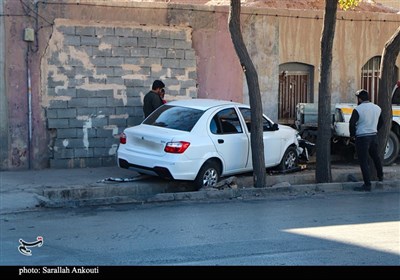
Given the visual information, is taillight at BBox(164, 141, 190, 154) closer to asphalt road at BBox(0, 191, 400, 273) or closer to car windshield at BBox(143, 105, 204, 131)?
car windshield at BBox(143, 105, 204, 131)

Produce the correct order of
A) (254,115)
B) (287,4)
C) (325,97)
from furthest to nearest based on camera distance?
(287,4) < (325,97) < (254,115)

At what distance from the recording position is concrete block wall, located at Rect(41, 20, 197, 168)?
13984mm

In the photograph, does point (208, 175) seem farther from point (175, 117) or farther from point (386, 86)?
point (386, 86)

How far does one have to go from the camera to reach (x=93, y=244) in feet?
26.0

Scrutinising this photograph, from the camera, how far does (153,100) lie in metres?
13.7

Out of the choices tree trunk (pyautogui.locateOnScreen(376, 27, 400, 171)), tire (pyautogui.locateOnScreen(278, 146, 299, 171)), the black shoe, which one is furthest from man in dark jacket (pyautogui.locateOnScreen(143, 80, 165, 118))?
tree trunk (pyautogui.locateOnScreen(376, 27, 400, 171))

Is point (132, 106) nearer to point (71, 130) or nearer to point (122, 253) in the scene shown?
point (71, 130)

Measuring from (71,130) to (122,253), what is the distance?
7.06 metres

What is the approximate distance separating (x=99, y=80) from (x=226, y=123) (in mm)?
3504

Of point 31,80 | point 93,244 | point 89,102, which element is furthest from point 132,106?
point 93,244

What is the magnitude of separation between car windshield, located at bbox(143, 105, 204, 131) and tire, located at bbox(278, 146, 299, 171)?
103 inches

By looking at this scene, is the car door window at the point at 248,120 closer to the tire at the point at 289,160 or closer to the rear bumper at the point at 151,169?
the tire at the point at 289,160

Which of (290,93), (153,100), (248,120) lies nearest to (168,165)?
(248,120)

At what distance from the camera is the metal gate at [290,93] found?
57.0 ft
